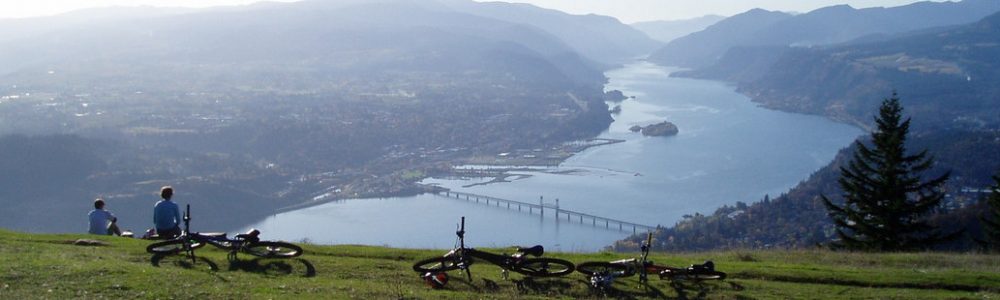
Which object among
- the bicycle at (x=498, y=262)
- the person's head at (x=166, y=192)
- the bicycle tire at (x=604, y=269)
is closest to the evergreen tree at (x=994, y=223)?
the bicycle tire at (x=604, y=269)

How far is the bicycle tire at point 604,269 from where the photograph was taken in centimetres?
967

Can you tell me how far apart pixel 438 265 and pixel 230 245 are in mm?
2941

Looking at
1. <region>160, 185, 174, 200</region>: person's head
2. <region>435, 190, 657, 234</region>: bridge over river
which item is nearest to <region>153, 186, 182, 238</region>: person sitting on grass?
<region>160, 185, 174, 200</region>: person's head

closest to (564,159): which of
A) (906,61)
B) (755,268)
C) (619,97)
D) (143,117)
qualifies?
(143,117)

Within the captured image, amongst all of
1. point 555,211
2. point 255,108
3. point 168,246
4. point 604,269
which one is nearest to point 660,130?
point 555,211

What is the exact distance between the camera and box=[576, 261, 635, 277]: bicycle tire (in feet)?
31.7

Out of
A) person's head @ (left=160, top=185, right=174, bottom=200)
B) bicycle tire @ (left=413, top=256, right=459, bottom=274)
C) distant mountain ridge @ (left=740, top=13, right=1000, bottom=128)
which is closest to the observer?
bicycle tire @ (left=413, top=256, right=459, bottom=274)

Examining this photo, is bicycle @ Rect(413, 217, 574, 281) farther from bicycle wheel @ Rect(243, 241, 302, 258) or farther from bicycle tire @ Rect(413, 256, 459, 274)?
bicycle wheel @ Rect(243, 241, 302, 258)

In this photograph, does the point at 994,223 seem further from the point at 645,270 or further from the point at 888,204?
the point at 645,270

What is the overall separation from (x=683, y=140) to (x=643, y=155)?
9.65 meters

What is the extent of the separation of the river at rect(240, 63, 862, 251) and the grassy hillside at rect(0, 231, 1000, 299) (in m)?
21.0

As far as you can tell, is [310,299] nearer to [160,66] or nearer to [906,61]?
[160,66]

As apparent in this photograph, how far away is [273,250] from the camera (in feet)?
34.7

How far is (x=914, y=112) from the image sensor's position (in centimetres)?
10619
